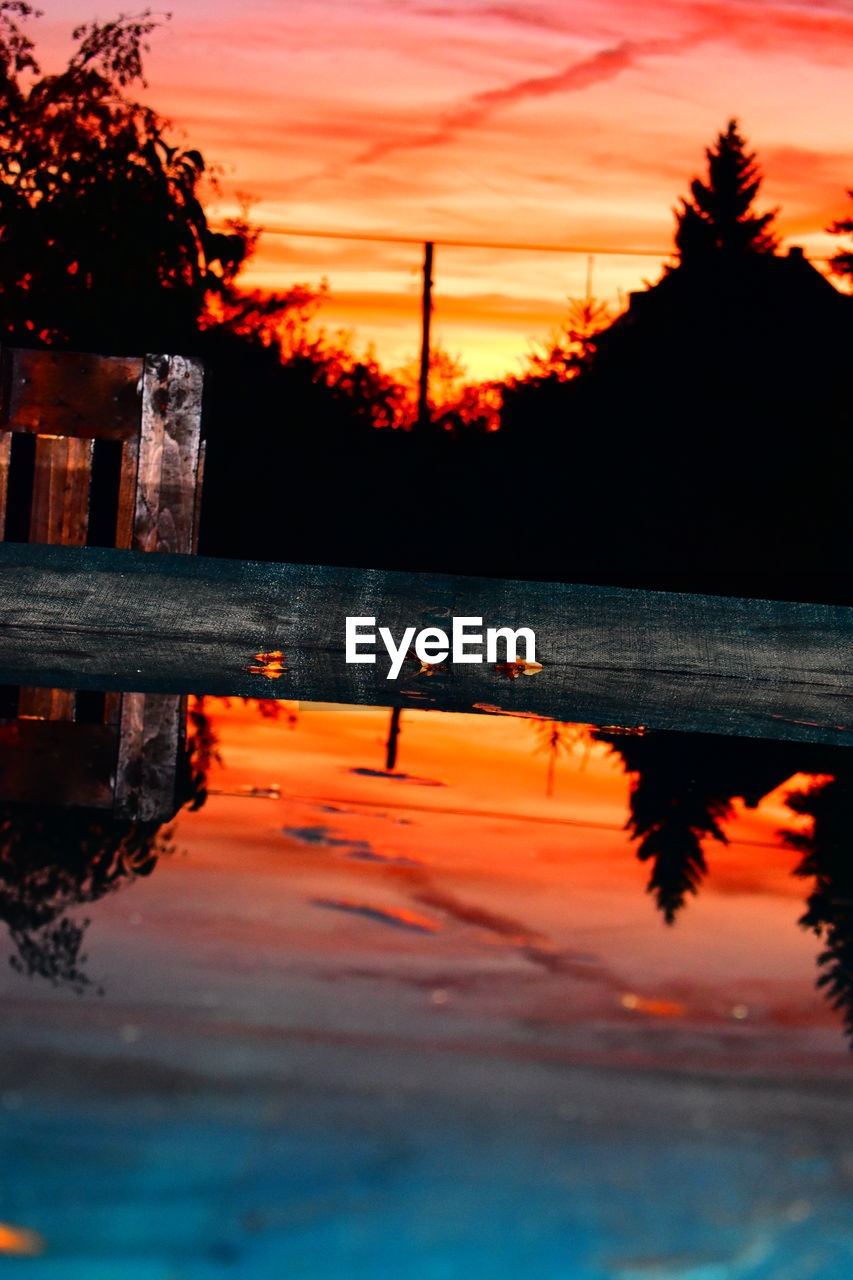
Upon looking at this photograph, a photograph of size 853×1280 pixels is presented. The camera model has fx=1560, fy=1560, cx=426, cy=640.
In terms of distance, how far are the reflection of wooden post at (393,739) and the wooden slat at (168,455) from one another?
1719 millimetres

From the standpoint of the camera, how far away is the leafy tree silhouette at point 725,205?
6550 cm

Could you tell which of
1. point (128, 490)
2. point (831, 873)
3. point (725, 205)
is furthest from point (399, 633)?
point (725, 205)

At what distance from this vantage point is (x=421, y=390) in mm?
38781

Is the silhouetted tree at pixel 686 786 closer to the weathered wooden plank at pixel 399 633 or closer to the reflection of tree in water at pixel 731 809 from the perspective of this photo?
the reflection of tree in water at pixel 731 809

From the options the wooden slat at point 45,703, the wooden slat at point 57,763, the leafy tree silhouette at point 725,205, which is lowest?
Answer: the wooden slat at point 57,763

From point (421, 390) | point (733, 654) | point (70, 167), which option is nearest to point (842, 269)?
point (421, 390)

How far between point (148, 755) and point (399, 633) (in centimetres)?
175

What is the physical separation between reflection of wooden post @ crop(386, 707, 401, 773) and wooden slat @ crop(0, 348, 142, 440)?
2215mm

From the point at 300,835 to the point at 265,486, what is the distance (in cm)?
2393

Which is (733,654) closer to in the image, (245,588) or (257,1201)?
(245,588)

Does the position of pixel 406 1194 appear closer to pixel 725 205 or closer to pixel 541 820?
pixel 541 820

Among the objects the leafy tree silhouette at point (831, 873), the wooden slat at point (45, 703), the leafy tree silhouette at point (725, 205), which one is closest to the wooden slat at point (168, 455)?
the wooden slat at point (45, 703)

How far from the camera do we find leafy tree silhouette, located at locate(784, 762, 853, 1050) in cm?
212

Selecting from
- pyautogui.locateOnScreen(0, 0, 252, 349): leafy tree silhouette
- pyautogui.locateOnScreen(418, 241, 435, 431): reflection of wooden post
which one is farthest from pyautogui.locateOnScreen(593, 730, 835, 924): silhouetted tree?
pyautogui.locateOnScreen(418, 241, 435, 431): reflection of wooden post
